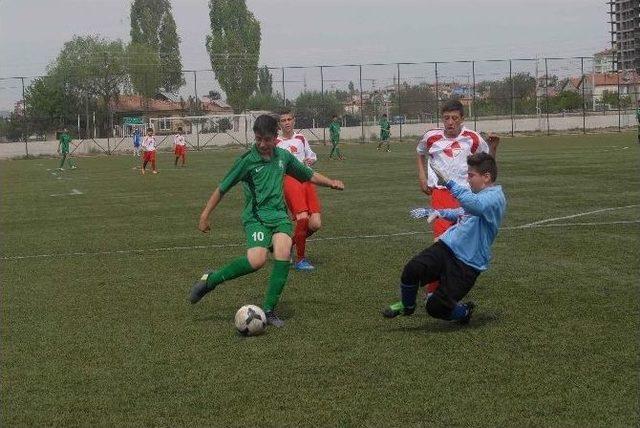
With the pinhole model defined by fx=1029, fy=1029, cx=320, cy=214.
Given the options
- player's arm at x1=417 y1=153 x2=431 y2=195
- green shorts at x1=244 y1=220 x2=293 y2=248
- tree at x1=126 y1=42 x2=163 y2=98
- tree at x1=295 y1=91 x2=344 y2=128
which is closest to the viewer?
green shorts at x1=244 y1=220 x2=293 y2=248

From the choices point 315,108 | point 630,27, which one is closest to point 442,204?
point 630,27

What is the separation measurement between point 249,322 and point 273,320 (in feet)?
1.34

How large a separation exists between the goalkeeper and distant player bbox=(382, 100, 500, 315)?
3.65 feet

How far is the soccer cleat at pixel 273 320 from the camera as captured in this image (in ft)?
26.9

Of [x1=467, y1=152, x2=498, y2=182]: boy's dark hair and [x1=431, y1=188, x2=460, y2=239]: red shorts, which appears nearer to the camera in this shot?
[x1=467, y1=152, x2=498, y2=182]: boy's dark hair

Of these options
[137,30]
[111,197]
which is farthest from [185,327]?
[137,30]

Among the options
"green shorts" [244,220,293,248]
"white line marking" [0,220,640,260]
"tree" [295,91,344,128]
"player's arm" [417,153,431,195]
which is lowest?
"white line marking" [0,220,640,260]

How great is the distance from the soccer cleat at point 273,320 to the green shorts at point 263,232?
58cm

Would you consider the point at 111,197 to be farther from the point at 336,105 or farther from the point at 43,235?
the point at 336,105

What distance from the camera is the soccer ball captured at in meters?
7.85

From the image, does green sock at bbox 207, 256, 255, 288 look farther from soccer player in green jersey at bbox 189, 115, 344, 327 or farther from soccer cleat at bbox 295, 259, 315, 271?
soccer cleat at bbox 295, 259, 315, 271

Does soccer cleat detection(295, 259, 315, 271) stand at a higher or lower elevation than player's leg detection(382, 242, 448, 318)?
lower

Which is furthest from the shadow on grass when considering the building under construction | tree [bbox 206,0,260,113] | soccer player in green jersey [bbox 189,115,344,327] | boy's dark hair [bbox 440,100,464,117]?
tree [bbox 206,0,260,113]

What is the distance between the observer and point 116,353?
741 centimetres
